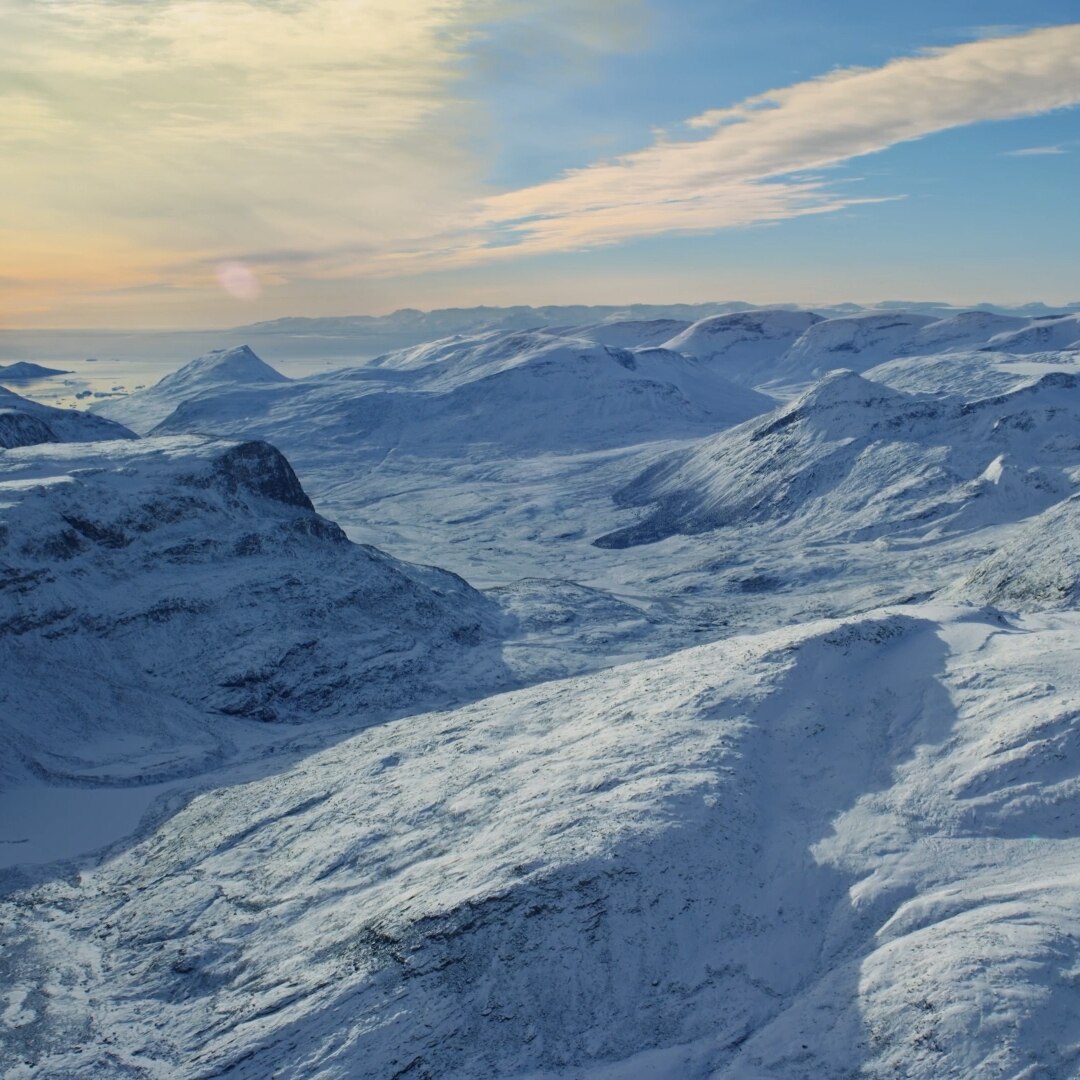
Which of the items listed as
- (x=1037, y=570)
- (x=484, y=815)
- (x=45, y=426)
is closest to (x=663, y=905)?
(x=484, y=815)

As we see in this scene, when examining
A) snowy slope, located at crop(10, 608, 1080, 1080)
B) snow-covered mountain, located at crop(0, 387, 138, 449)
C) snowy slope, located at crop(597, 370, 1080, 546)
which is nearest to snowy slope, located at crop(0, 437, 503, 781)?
snowy slope, located at crop(10, 608, 1080, 1080)

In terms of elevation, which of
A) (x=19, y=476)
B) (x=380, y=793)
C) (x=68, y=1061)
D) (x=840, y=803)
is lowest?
(x=68, y=1061)

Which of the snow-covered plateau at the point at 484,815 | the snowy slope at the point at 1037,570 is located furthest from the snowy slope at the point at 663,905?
A: the snowy slope at the point at 1037,570

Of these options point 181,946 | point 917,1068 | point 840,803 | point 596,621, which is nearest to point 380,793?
point 181,946

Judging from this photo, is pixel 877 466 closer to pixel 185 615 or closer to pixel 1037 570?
pixel 1037 570

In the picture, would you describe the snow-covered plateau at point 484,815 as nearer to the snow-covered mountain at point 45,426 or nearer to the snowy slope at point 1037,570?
the snowy slope at point 1037,570

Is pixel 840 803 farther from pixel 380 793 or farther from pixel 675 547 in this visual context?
pixel 675 547
